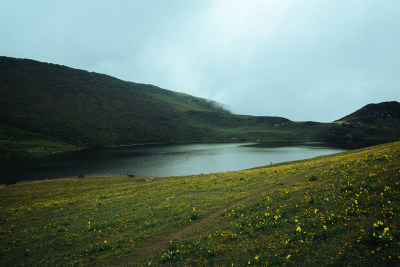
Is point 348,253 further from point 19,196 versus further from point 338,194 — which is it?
point 19,196

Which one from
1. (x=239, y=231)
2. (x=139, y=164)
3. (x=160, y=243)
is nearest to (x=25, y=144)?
(x=139, y=164)

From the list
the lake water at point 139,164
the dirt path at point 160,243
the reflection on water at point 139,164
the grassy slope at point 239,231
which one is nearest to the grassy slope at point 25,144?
the lake water at point 139,164

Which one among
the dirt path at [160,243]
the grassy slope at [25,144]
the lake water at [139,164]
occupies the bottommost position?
the lake water at [139,164]

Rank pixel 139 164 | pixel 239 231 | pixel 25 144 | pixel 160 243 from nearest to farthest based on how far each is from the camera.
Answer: pixel 239 231
pixel 160 243
pixel 139 164
pixel 25 144

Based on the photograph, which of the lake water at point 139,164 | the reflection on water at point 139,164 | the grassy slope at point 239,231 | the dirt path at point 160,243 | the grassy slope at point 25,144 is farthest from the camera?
the grassy slope at point 25,144

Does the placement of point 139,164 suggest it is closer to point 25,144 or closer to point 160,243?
point 160,243

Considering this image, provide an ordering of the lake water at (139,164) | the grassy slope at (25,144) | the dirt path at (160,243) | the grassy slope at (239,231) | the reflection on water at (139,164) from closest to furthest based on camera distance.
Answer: the grassy slope at (239,231) → the dirt path at (160,243) → the lake water at (139,164) → the reflection on water at (139,164) → the grassy slope at (25,144)

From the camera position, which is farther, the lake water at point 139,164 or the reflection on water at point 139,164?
the reflection on water at point 139,164

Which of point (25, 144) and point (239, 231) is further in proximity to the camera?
point (25, 144)

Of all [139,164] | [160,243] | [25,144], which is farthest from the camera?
[25,144]

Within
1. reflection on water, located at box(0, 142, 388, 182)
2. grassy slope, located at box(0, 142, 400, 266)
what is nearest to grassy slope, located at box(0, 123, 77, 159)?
reflection on water, located at box(0, 142, 388, 182)

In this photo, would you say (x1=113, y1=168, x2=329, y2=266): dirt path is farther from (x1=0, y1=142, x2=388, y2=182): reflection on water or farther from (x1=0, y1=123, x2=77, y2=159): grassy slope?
(x1=0, y1=123, x2=77, y2=159): grassy slope

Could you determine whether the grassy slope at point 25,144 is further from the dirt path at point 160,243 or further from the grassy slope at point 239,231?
the dirt path at point 160,243

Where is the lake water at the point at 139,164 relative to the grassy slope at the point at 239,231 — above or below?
below
